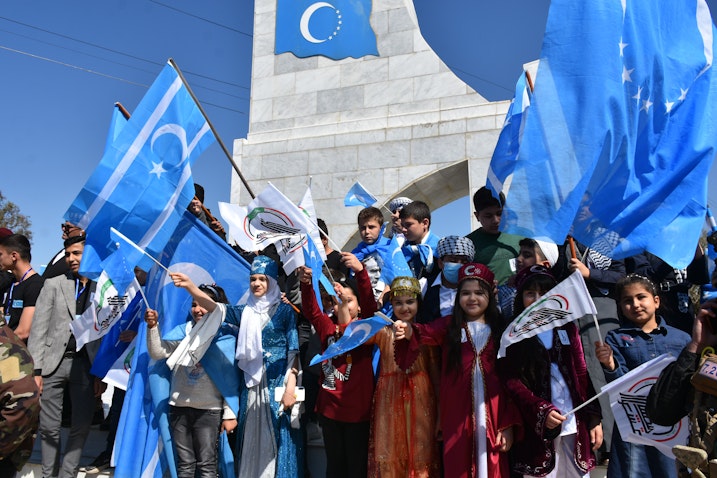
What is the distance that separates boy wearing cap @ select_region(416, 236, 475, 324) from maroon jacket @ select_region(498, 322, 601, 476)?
869mm

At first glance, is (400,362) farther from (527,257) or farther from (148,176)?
(148,176)

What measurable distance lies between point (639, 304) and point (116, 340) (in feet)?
13.6

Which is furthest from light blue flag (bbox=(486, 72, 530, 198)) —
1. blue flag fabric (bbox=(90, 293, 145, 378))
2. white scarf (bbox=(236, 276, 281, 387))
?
blue flag fabric (bbox=(90, 293, 145, 378))

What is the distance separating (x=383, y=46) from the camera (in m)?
9.35

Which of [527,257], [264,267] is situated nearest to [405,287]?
[527,257]

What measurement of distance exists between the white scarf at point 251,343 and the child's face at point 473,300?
1.59m

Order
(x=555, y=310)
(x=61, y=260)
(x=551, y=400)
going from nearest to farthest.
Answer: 1. (x=555, y=310)
2. (x=551, y=400)
3. (x=61, y=260)

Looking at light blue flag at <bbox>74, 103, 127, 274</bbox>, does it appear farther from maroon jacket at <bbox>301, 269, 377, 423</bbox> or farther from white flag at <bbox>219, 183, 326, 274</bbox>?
maroon jacket at <bbox>301, 269, 377, 423</bbox>

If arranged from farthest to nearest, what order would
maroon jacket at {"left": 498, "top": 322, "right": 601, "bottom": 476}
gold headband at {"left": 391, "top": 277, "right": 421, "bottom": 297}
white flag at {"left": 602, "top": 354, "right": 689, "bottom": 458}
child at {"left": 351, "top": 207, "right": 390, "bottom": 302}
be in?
child at {"left": 351, "top": 207, "right": 390, "bottom": 302}
gold headband at {"left": 391, "top": 277, "right": 421, "bottom": 297}
maroon jacket at {"left": 498, "top": 322, "right": 601, "bottom": 476}
white flag at {"left": 602, "top": 354, "right": 689, "bottom": 458}

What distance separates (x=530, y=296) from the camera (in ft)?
12.7

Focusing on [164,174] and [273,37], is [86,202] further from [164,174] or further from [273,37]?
[273,37]

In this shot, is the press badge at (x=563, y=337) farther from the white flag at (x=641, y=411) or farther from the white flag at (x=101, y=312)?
the white flag at (x=101, y=312)

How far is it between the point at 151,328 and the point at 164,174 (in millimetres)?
1280

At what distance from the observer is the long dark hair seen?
3.93 m
